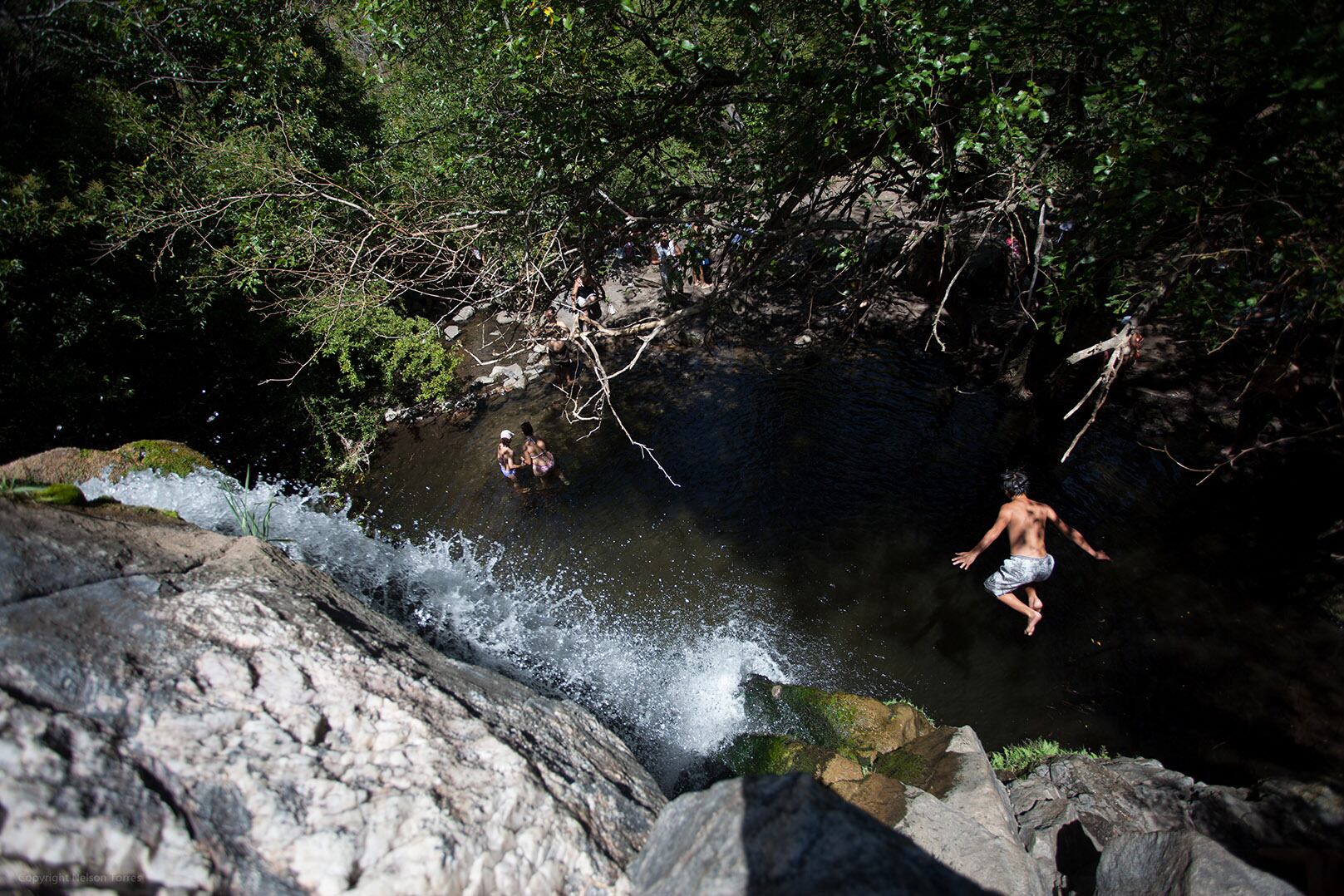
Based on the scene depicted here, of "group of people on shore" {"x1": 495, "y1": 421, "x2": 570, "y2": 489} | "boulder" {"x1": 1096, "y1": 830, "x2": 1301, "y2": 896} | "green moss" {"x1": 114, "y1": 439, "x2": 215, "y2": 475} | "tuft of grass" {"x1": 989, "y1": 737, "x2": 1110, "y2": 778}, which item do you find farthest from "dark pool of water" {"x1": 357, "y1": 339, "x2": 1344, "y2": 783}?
"green moss" {"x1": 114, "y1": 439, "x2": 215, "y2": 475}

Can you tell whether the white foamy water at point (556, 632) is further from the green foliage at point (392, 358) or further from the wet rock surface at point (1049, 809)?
the green foliage at point (392, 358)

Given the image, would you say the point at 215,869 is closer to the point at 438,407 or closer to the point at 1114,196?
the point at 1114,196

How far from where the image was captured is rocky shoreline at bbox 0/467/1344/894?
1963mm

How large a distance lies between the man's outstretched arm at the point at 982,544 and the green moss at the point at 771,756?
3125 millimetres

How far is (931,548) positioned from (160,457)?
8.24 meters

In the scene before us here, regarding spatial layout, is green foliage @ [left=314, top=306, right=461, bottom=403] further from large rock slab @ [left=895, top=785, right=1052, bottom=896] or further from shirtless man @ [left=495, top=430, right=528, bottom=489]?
large rock slab @ [left=895, top=785, right=1052, bottom=896]

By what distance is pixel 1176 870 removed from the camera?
3311mm

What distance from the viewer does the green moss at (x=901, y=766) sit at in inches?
187

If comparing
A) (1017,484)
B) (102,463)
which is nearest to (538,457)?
(102,463)

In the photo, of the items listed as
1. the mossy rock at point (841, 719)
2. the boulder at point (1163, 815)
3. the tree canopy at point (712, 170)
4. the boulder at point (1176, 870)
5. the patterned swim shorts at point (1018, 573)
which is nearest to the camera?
the boulder at point (1176, 870)

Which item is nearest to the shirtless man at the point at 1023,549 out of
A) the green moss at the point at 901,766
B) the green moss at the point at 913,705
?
the green moss at the point at 913,705

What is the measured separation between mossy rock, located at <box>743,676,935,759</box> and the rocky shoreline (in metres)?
1.35

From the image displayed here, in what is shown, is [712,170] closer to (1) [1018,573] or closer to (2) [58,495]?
(1) [1018,573]

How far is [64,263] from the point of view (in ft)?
24.9
